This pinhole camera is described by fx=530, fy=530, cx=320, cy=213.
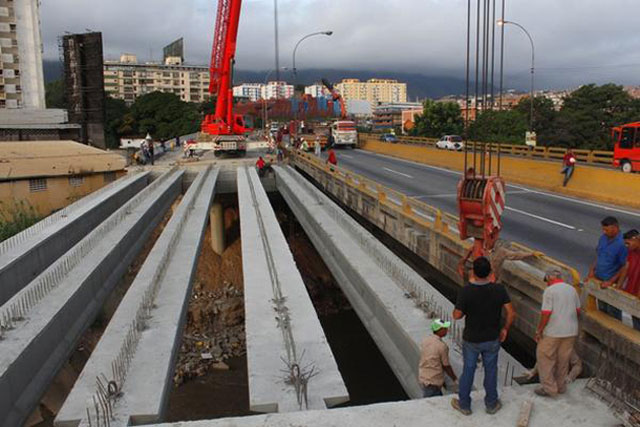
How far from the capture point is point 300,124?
195ft

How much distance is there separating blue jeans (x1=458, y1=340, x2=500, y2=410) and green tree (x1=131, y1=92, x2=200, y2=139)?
87461 mm

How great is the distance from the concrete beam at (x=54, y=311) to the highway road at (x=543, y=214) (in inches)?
408

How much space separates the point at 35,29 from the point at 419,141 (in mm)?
61482

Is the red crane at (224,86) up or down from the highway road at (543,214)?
up

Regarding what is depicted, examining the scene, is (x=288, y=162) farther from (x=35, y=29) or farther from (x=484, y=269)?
(x=35, y=29)

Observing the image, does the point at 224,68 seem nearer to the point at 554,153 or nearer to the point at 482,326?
the point at 554,153

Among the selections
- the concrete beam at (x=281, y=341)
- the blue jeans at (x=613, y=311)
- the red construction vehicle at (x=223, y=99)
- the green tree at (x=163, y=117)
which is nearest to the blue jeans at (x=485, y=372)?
the concrete beam at (x=281, y=341)

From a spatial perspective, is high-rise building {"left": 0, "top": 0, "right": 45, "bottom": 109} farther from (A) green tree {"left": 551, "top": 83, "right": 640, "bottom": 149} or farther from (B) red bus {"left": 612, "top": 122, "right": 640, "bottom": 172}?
(B) red bus {"left": 612, "top": 122, "right": 640, "bottom": 172}

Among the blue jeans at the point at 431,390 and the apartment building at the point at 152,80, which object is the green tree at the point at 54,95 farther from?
the blue jeans at the point at 431,390

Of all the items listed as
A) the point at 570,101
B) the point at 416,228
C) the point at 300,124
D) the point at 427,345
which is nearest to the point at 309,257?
the point at 416,228

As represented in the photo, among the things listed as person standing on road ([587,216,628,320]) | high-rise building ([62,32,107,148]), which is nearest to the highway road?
person standing on road ([587,216,628,320])

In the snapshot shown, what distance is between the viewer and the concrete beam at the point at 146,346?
586 centimetres

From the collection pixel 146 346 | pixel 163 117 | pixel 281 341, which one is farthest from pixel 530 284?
pixel 163 117

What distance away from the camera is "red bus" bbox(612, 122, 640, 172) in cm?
2720
